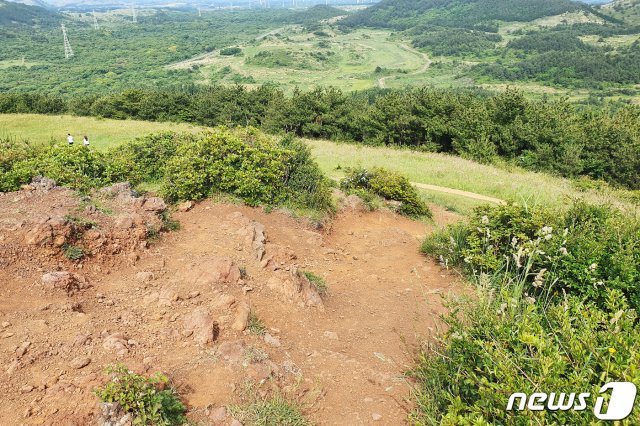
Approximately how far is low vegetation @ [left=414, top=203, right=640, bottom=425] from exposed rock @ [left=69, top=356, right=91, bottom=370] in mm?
4108

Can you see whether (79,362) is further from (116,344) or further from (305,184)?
(305,184)

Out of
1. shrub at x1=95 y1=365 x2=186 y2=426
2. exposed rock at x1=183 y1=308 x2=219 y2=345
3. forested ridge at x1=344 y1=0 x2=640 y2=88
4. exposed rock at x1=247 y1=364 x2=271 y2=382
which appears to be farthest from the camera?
forested ridge at x1=344 y1=0 x2=640 y2=88

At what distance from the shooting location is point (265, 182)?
12.3 meters

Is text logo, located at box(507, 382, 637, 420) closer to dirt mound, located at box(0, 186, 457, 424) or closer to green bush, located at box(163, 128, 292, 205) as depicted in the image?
dirt mound, located at box(0, 186, 457, 424)

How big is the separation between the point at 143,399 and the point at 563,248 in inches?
234

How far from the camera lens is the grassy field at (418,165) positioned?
1833cm

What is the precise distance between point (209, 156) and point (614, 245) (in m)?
9.90

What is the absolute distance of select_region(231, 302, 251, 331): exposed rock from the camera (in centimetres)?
657

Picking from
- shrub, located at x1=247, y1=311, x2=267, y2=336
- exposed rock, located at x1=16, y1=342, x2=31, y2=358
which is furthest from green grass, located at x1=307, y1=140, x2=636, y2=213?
exposed rock, located at x1=16, y1=342, x2=31, y2=358

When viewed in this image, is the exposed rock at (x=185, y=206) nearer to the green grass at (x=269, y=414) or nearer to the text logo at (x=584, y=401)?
the green grass at (x=269, y=414)

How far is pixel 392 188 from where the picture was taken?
1448 centimetres

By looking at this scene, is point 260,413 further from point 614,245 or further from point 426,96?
point 426,96

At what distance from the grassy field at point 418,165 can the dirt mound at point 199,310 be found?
242 inches

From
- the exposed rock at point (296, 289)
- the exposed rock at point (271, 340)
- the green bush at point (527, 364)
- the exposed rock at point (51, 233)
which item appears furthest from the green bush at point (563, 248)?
the exposed rock at point (51, 233)
